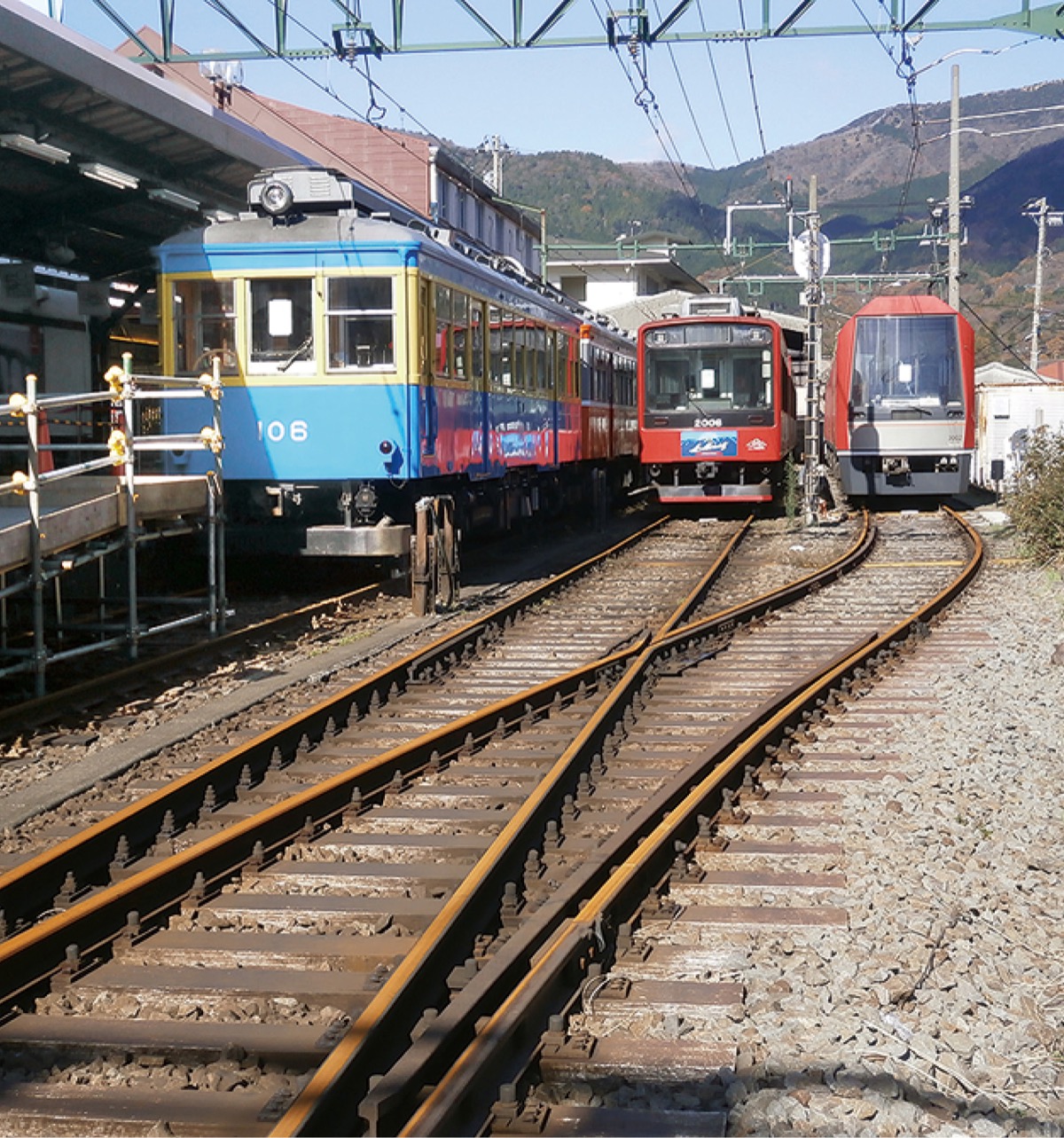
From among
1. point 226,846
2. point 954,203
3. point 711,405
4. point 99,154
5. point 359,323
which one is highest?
point 954,203

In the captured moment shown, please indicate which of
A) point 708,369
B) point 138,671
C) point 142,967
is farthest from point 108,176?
point 708,369

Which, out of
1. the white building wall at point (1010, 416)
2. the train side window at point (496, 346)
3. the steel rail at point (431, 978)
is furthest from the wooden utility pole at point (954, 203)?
the steel rail at point (431, 978)

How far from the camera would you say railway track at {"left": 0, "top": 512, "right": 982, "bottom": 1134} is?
3.73 meters

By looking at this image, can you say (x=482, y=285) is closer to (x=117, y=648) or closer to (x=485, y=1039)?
(x=117, y=648)

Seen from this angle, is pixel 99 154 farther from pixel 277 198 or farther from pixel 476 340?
pixel 476 340

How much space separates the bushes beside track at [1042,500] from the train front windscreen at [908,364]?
425 cm

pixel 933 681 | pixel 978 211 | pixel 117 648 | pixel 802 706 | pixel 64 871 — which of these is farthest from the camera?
pixel 978 211

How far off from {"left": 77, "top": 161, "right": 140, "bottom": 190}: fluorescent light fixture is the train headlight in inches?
57.9

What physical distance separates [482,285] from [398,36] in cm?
258

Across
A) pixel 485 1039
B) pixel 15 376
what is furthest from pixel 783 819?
pixel 15 376

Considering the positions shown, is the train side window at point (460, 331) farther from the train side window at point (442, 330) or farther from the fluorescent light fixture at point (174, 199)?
the fluorescent light fixture at point (174, 199)

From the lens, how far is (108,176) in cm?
1346

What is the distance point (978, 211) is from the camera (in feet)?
596

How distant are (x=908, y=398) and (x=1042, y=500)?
21.9 feet
